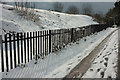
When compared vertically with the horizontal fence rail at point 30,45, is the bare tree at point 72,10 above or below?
above

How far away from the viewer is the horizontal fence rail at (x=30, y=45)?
17.1 ft

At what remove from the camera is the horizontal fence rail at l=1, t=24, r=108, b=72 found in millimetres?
5215

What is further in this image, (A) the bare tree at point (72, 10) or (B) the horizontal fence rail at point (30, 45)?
(A) the bare tree at point (72, 10)

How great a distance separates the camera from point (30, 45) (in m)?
6.38

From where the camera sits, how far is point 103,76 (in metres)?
4.39

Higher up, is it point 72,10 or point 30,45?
point 72,10

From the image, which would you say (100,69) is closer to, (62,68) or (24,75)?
(62,68)

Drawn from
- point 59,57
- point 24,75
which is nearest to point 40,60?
point 59,57

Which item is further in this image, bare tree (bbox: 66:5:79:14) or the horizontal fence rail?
bare tree (bbox: 66:5:79:14)

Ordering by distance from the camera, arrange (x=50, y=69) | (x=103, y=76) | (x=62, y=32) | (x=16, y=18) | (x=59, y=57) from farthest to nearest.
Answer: (x=16, y=18) < (x=62, y=32) < (x=59, y=57) < (x=50, y=69) < (x=103, y=76)

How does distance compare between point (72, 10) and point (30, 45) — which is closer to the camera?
point (30, 45)

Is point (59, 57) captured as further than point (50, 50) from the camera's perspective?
No

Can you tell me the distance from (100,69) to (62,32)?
4560 millimetres

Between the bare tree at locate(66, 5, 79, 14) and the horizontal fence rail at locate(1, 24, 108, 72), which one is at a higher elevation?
the bare tree at locate(66, 5, 79, 14)
